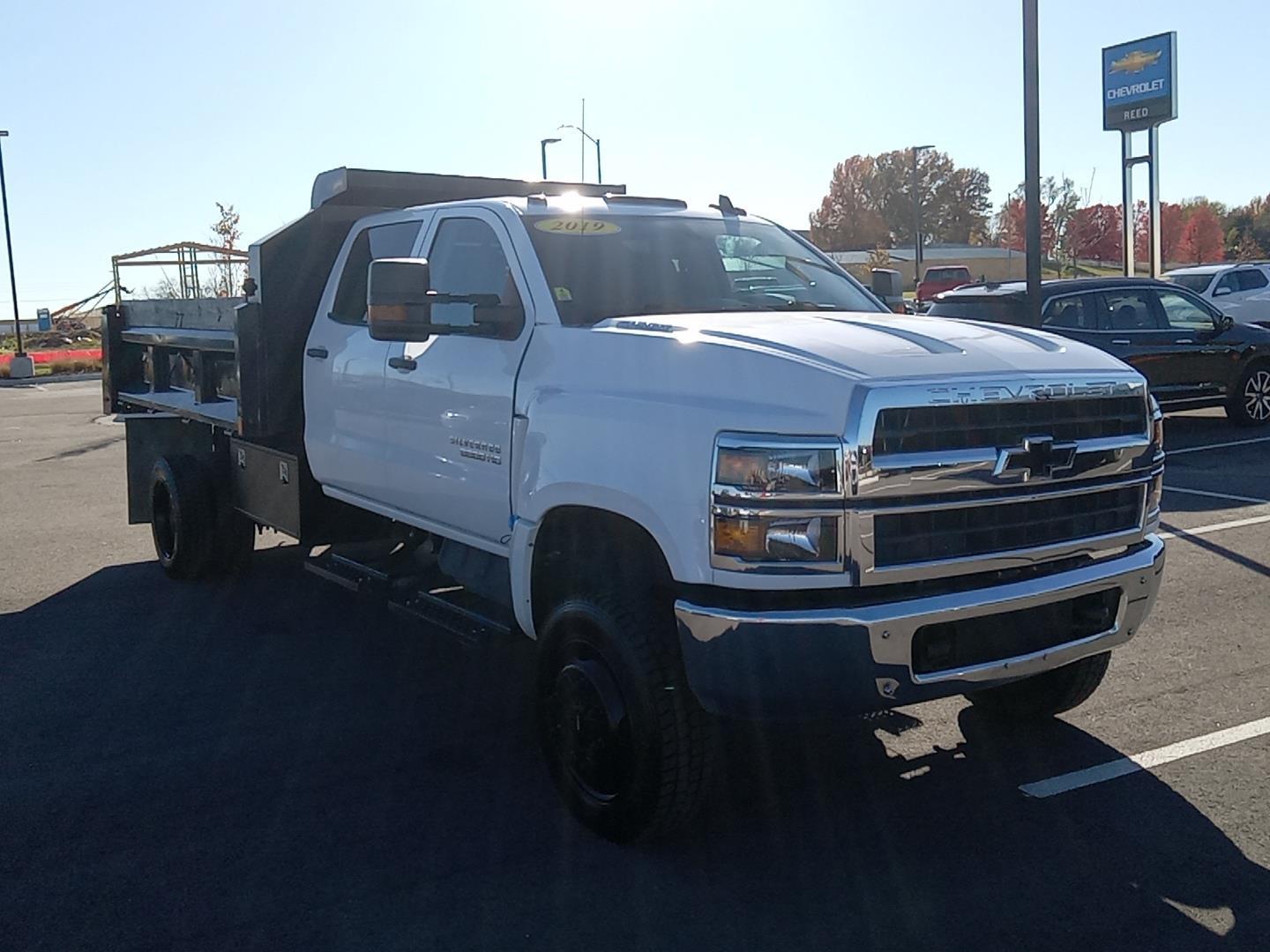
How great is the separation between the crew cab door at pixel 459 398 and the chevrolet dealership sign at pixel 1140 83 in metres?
28.3

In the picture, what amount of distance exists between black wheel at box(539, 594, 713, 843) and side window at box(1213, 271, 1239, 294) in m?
19.0

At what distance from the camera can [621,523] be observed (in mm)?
4387

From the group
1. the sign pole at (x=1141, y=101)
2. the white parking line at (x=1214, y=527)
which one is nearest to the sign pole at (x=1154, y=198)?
the sign pole at (x=1141, y=101)

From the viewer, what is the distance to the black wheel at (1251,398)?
→ 48.9 feet

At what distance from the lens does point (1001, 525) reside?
4121mm

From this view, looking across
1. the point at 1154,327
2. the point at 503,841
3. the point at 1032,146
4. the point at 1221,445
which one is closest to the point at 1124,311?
the point at 1154,327

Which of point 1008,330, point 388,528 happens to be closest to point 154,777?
point 388,528

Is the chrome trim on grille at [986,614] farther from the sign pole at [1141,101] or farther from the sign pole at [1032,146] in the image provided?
the sign pole at [1141,101]

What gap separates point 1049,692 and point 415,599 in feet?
9.10

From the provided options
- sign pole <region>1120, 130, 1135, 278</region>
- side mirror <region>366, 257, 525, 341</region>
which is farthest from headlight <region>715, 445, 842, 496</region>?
sign pole <region>1120, 130, 1135, 278</region>

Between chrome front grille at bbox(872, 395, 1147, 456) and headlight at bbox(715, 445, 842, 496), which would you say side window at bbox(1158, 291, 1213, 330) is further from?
headlight at bbox(715, 445, 842, 496)

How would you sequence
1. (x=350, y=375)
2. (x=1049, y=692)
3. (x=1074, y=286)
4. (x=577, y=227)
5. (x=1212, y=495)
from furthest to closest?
(x=1074, y=286) → (x=1212, y=495) → (x=350, y=375) → (x=577, y=227) → (x=1049, y=692)

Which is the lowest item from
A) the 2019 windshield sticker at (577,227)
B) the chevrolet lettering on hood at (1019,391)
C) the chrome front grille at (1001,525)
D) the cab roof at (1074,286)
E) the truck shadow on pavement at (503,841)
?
the truck shadow on pavement at (503,841)

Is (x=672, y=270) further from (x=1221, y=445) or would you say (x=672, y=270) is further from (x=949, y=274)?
(x=949, y=274)
